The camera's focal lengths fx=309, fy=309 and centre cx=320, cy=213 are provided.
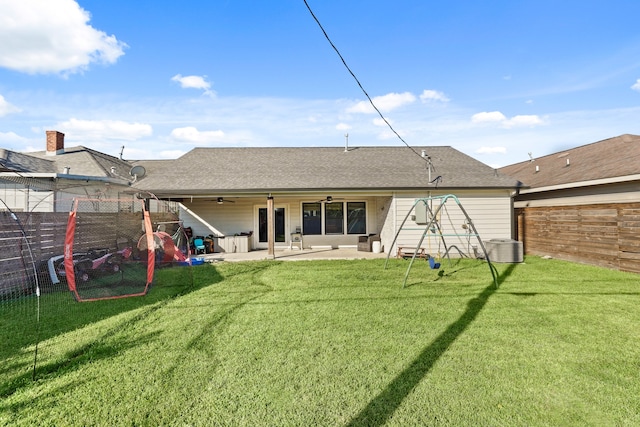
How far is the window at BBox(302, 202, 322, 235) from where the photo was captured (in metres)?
13.5

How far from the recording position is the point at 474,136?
13109mm

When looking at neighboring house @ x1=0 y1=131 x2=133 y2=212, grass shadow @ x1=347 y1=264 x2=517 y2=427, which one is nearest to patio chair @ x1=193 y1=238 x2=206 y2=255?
neighboring house @ x1=0 y1=131 x2=133 y2=212

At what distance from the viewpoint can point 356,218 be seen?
1362cm

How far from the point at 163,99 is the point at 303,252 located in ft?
24.3

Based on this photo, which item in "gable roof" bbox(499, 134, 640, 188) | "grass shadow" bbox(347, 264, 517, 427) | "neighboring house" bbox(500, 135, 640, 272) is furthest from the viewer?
"gable roof" bbox(499, 134, 640, 188)

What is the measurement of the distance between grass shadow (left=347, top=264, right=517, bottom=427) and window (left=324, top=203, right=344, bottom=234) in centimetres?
885

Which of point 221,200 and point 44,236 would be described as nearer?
point 44,236

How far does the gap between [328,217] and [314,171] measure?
230cm

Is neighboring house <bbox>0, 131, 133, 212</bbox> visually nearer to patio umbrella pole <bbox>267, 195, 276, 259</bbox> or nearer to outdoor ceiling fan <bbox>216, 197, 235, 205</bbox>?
outdoor ceiling fan <bbox>216, 197, 235, 205</bbox>

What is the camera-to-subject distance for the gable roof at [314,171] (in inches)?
429

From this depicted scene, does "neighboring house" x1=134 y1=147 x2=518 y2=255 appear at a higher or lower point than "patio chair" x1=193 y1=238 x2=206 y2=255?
higher

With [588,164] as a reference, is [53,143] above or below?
above

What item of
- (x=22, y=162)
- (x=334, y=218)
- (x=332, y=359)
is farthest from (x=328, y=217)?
(x=22, y=162)

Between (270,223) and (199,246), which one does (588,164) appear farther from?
(199,246)
